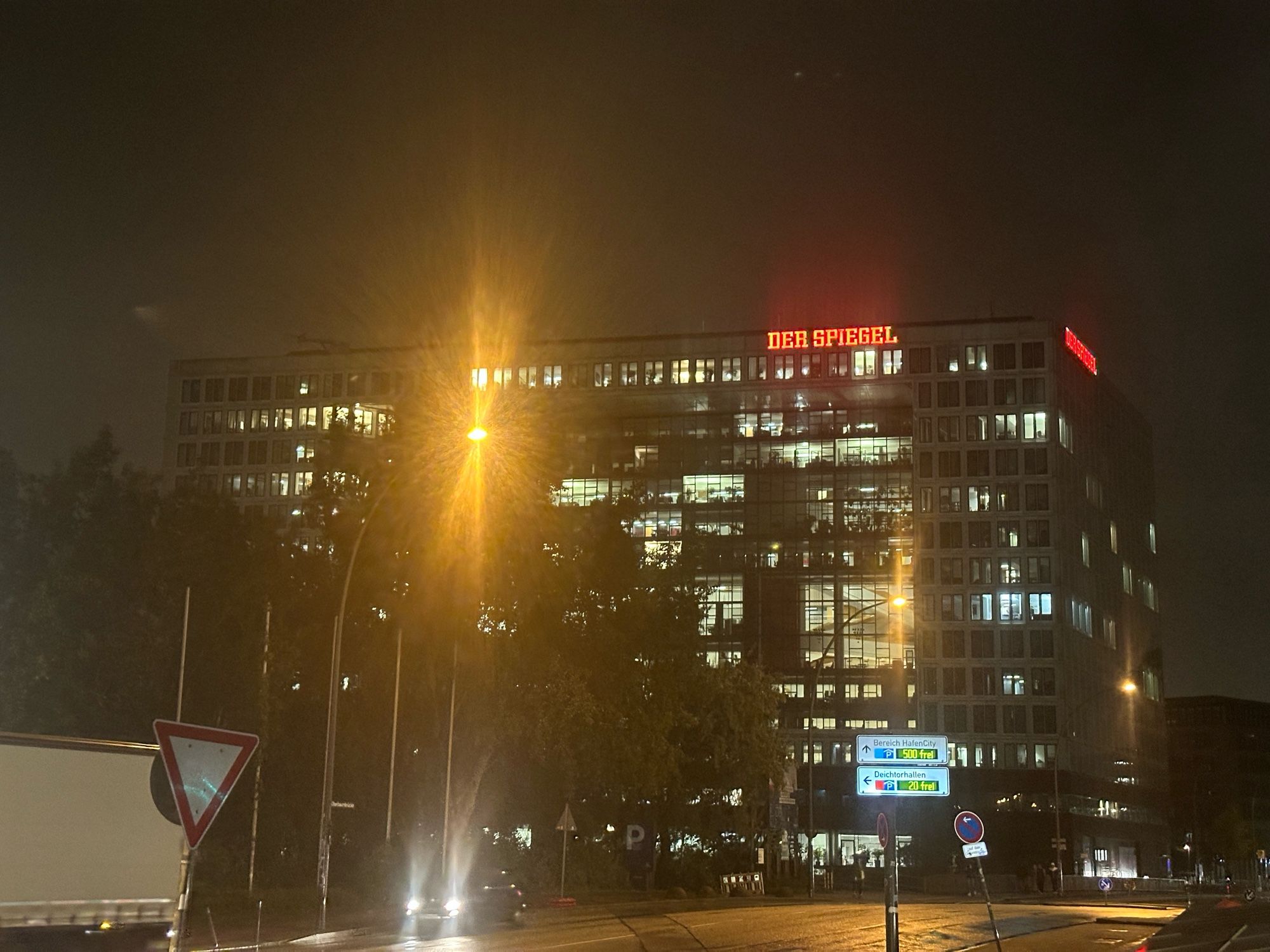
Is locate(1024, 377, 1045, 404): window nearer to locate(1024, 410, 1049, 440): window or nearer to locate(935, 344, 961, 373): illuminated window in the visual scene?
locate(1024, 410, 1049, 440): window

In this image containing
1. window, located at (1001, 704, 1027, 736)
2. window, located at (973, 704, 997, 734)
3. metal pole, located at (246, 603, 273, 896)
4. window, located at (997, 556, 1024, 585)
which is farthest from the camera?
window, located at (997, 556, 1024, 585)

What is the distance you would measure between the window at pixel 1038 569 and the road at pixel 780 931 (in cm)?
7903

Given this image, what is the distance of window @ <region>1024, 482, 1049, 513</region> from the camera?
129625mm

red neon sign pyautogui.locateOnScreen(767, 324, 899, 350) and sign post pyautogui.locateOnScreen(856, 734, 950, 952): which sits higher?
red neon sign pyautogui.locateOnScreen(767, 324, 899, 350)

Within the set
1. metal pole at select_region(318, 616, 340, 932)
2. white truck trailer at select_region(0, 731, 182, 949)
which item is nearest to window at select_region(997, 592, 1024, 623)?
metal pole at select_region(318, 616, 340, 932)

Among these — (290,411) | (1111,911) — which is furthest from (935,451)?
(1111,911)

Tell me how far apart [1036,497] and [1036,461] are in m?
3.20

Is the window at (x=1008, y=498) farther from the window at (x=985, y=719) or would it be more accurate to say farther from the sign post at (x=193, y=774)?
the sign post at (x=193, y=774)

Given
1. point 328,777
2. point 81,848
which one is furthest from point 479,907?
point 81,848

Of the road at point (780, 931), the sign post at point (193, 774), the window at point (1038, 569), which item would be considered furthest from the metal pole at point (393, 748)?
the window at point (1038, 569)

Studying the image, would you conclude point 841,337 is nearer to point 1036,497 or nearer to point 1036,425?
point 1036,425

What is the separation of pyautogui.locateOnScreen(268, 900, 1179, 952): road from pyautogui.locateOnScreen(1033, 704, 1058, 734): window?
247 feet

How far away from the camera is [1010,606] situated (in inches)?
5079

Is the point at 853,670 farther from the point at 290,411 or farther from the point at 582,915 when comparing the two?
the point at 582,915
